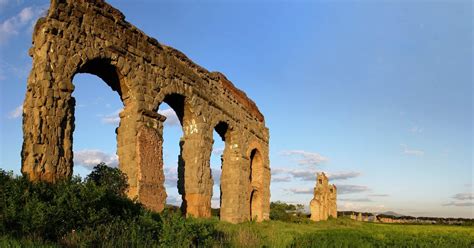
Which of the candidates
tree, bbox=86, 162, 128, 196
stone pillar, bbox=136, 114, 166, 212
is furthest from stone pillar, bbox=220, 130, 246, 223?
tree, bbox=86, 162, 128, 196

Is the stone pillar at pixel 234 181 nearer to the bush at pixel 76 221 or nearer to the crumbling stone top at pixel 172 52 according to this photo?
the crumbling stone top at pixel 172 52

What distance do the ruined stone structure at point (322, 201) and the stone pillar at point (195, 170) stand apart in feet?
59.4

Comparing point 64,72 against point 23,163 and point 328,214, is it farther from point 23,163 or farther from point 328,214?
point 328,214

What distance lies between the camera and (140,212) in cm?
897

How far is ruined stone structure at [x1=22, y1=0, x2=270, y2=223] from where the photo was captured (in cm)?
1017

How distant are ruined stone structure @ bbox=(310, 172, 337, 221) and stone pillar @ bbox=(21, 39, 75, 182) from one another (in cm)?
2485

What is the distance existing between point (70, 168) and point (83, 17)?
409 centimetres

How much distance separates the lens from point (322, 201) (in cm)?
3416

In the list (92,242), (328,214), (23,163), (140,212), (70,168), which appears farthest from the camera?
(328,214)

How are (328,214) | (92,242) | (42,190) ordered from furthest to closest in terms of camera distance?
(328,214) → (42,190) → (92,242)

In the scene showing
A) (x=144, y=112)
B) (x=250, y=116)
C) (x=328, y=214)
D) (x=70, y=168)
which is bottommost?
(x=328, y=214)

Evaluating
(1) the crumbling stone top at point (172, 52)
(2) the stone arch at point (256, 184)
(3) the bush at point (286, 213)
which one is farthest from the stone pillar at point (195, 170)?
(3) the bush at point (286, 213)

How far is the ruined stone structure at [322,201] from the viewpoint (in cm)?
3278

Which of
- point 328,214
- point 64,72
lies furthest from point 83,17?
point 328,214
